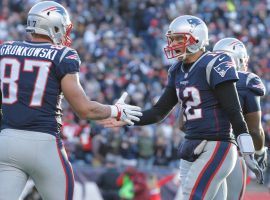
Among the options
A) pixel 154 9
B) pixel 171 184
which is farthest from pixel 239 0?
pixel 171 184

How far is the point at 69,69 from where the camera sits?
5.02m

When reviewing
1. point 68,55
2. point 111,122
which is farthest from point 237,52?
point 68,55

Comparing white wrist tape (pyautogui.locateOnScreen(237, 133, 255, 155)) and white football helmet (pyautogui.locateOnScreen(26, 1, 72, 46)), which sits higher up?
white football helmet (pyautogui.locateOnScreen(26, 1, 72, 46))

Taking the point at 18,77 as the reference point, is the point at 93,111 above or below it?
below

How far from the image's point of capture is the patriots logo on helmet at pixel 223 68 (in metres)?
5.54

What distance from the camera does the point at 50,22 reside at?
17.3ft

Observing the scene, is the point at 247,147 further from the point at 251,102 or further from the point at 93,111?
the point at 93,111

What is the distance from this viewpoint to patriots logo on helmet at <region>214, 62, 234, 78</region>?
554cm

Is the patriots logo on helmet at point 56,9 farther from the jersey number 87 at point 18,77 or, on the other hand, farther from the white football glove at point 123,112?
the white football glove at point 123,112

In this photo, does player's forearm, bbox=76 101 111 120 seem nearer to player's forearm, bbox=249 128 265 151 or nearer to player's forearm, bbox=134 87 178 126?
player's forearm, bbox=134 87 178 126

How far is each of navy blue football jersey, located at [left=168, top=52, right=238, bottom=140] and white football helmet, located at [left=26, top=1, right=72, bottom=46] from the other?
1027mm

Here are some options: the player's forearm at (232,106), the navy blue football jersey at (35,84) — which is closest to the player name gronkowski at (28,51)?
the navy blue football jersey at (35,84)

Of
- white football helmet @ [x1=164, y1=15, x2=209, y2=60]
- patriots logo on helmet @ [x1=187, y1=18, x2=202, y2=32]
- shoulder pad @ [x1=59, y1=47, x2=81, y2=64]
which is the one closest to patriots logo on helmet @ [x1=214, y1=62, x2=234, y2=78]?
white football helmet @ [x1=164, y1=15, x2=209, y2=60]

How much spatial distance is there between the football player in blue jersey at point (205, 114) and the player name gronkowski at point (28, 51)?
84cm
